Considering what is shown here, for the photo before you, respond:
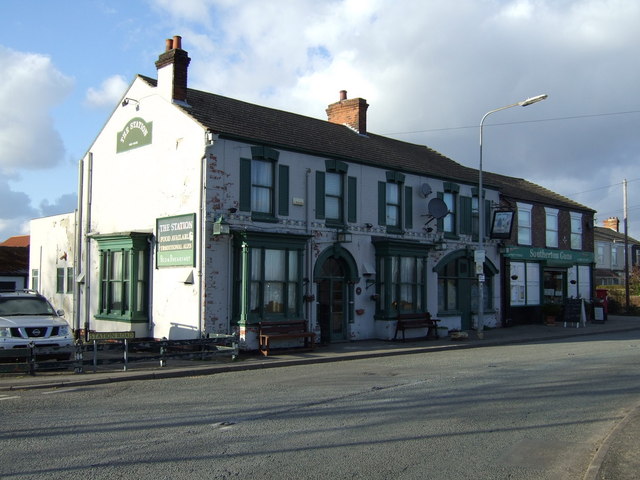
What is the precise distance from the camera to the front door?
68.6ft

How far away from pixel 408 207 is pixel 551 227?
11.9 meters

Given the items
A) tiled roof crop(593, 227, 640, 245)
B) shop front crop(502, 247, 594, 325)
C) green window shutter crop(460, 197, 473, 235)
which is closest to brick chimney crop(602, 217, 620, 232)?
tiled roof crop(593, 227, 640, 245)

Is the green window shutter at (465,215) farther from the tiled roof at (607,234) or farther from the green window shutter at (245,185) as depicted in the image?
the tiled roof at (607,234)

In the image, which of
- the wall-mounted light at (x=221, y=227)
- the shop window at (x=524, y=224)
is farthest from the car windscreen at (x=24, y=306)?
the shop window at (x=524, y=224)

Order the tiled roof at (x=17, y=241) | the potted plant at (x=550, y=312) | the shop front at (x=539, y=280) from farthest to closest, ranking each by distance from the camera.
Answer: the tiled roof at (x=17, y=241)
the potted plant at (x=550, y=312)
the shop front at (x=539, y=280)

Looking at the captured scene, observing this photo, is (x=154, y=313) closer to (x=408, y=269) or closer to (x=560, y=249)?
(x=408, y=269)

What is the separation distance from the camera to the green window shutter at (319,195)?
20.8m

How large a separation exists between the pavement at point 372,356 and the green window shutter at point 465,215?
14.1 ft

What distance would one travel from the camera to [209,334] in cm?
1703

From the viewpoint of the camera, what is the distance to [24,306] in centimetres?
1606

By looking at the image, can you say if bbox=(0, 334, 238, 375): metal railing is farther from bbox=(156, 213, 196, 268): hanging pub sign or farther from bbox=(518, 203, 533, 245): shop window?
bbox=(518, 203, 533, 245): shop window

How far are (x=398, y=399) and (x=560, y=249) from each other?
964 inches

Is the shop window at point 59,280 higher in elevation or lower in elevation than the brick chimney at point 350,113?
lower

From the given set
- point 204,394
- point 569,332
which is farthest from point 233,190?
point 569,332
